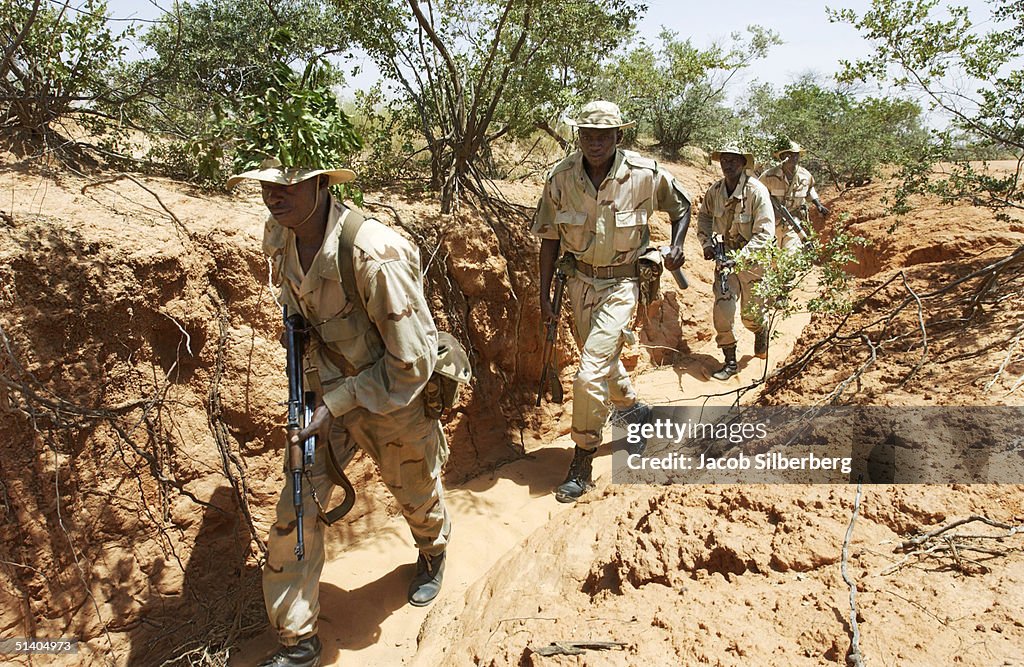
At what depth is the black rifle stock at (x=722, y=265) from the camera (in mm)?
6211

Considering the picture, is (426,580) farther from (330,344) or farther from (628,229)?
(628,229)

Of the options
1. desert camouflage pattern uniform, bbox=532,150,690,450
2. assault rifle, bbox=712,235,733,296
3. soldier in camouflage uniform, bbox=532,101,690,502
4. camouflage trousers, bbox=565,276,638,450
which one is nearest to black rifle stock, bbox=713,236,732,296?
assault rifle, bbox=712,235,733,296

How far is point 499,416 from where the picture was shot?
16.8 feet

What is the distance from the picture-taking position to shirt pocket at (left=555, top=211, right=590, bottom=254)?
14.4 feet

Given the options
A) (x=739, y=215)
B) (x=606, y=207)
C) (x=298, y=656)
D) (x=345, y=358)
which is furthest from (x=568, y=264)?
(x=298, y=656)

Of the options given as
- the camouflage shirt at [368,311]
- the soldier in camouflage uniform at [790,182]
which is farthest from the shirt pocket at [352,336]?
the soldier in camouflage uniform at [790,182]

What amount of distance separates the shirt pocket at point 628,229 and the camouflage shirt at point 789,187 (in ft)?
14.0

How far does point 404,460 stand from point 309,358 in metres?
0.66

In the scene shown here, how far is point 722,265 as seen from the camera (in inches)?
248

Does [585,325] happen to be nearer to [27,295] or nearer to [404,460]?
[404,460]

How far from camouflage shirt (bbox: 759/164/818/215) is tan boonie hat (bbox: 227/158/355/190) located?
6568 mm

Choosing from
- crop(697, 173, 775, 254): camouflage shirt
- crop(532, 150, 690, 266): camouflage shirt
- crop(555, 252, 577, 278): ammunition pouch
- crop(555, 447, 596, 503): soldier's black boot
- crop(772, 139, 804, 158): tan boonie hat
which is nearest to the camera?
crop(555, 447, 596, 503): soldier's black boot

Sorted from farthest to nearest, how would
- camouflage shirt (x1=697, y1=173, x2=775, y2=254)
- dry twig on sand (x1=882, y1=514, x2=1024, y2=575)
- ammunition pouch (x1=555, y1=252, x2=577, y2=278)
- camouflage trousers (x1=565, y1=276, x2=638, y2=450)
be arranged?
1. camouflage shirt (x1=697, y1=173, x2=775, y2=254)
2. ammunition pouch (x1=555, y1=252, x2=577, y2=278)
3. camouflage trousers (x1=565, y1=276, x2=638, y2=450)
4. dry twig on sand (x1=882, y1=514, x2=1024, y2=575)

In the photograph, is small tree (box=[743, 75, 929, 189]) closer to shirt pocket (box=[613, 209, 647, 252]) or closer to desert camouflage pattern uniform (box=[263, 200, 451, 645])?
shirt pocket (box=[613, 209, 647, 252])
